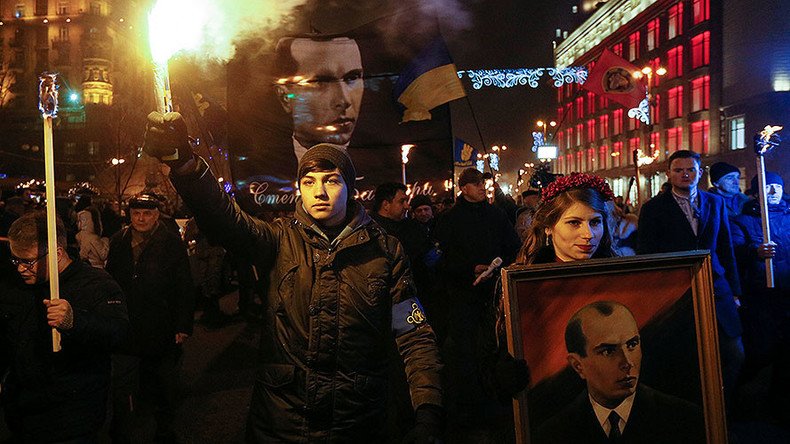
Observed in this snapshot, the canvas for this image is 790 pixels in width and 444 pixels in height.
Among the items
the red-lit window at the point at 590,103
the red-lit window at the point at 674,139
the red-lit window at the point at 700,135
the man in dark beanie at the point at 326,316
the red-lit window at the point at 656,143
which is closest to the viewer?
the man in dark beanie at the point at 326,316

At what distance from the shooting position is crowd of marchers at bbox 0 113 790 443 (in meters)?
2.42

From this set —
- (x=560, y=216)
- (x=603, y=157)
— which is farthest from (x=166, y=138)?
(x=603, y=157)

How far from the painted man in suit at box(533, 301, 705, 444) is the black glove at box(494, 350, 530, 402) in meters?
0.18

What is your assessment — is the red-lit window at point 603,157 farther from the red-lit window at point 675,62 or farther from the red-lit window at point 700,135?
the red-lit window at point 700,135

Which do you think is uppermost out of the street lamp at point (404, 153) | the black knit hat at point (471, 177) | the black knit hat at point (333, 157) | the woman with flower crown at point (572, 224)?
the street lamp at point (404, 153)

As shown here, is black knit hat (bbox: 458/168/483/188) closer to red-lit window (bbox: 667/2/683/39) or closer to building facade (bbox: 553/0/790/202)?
building facade (bbox: 553/0/790/202)

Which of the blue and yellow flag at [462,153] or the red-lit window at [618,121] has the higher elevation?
the red-lit window at [618,121]

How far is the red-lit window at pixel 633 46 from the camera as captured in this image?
229ft

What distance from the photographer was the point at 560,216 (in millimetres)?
2996

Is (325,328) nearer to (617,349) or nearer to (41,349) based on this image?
(617,349)

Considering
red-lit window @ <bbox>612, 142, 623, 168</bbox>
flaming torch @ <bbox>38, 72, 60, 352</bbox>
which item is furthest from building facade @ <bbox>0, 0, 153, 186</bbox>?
flaming torch @ <bbox>38, 72, 60, 352</bbox>

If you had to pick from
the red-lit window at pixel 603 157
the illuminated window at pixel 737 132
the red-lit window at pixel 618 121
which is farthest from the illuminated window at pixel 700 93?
the red-lit window at pixel 603 157

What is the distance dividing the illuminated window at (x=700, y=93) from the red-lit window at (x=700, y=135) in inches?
57.0

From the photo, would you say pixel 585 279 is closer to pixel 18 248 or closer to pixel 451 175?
pixel 18 248
